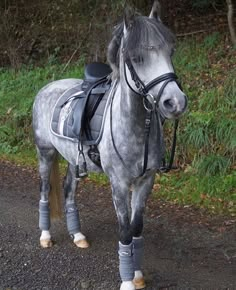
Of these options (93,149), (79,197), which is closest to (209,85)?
(79,197)

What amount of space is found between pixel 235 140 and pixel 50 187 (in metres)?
2.77

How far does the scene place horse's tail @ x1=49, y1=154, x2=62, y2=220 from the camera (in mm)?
5622

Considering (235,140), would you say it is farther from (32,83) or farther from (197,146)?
(32,83)

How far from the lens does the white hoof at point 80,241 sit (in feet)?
17.7

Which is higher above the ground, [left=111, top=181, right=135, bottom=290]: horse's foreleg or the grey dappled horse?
the grey dappled horse

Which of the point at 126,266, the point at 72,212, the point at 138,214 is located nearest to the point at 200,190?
the point at 72,212

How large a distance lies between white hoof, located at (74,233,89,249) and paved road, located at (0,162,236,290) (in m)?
0.07

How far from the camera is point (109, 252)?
522 cm

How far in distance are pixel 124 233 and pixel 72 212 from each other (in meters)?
1.34

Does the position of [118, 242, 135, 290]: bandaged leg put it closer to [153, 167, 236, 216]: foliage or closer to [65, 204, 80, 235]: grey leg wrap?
[65, 204, 80, 235]: grey leg wrap

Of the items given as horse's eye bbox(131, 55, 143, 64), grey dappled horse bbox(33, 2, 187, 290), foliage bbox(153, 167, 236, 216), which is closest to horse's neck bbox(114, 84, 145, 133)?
grey dappled horse bbox(33, 2, 187, 290)

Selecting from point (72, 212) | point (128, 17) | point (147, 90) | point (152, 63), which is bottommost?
point (72, 212)

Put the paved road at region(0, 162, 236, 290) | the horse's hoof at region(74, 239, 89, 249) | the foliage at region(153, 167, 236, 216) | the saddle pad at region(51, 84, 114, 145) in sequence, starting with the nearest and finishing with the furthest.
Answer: the saddle pad at region(51, 84, 114, 145)
the paved road at region(0, 162, 236, 290)
the horse's hoof at region(74, 239, 89, 249)
the foliage at region(153, 167, 236, 216)

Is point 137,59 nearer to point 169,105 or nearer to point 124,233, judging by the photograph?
point 169,105
